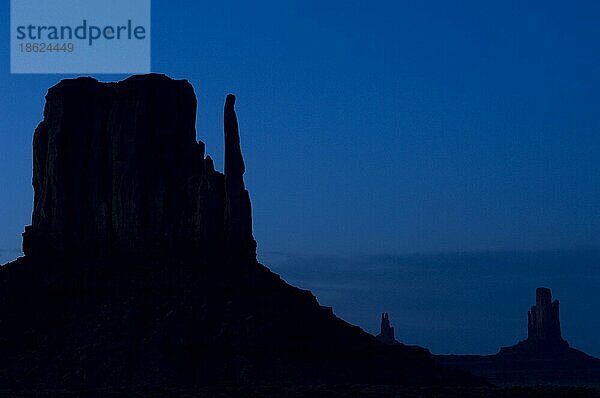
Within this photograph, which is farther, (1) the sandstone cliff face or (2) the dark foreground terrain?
(1) the sandstone cliff face

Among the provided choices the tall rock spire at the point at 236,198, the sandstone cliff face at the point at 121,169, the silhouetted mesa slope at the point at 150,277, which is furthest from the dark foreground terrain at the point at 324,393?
the sandstone cliff face at the point at 121,169

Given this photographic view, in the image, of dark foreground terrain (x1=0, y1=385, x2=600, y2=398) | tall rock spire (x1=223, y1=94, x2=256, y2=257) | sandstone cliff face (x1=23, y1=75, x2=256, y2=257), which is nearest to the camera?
dark foreground terrain (x1=0, y1=385, x2=600, y2=398)

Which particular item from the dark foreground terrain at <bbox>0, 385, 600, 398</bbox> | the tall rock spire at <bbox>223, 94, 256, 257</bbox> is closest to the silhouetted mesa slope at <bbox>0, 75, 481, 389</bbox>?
the tall rock spire at <bbox>223, 94, 256, 257</bbox>

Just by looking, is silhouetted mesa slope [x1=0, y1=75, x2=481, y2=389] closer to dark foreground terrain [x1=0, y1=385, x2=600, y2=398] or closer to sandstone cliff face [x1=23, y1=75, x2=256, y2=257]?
sandstone cliff face [x1=23, y1=75, x2=256, y2=257]

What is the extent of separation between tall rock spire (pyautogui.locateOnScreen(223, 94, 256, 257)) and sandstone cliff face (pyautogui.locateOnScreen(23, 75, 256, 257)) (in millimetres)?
142

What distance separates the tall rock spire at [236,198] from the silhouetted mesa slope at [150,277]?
13 cm

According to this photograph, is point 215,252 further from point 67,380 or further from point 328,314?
point 67,380

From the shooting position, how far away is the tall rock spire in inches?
3952

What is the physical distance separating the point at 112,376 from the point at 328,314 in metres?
21.7

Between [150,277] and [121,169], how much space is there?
1509cm

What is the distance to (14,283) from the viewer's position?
10225 cm

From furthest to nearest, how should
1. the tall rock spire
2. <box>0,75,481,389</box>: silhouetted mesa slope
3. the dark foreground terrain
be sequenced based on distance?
the tall rock spire
<box>0,75,481,389</box>: silhouetted mesa slope
the dark foreground terrain

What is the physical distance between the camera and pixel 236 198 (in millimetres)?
100938

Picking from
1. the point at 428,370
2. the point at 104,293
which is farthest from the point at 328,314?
the point at 104,293
